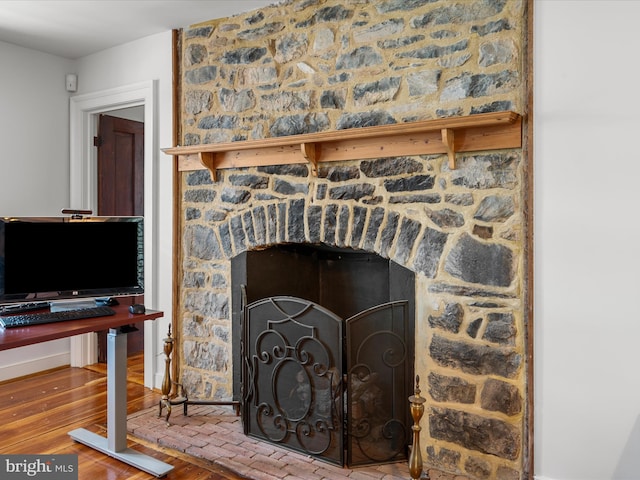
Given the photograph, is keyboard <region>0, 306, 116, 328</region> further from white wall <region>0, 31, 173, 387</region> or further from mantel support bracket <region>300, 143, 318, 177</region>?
mantel support bracket <region>300, 143, 318, 177</region>

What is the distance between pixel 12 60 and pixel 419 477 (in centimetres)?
393

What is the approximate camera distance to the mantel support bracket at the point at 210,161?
2977 millimetres

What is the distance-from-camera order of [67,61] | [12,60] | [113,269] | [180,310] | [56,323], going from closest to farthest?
1. [56,323]
2. [113,269]
3. [180,310]
4. [12,60]
5. [67,61]

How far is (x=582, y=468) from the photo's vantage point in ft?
6.75

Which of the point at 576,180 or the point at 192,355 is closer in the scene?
the point at 576,180

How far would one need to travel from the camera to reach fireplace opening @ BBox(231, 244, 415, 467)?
2.37m

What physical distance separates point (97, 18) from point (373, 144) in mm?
2071

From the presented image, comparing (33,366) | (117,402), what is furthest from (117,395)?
(33,366)

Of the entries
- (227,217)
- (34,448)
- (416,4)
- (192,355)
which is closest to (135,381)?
(192,355)

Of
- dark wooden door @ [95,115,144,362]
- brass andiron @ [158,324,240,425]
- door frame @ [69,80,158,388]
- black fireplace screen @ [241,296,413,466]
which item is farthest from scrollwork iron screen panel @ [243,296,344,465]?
dark wooden door @ [95,115,144,362]

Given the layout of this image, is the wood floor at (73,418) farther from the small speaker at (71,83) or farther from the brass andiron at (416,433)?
the small speaker at (71,83)

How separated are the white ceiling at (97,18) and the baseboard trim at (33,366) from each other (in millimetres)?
2431

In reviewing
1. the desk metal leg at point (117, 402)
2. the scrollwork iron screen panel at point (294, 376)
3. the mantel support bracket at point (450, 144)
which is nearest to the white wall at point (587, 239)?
the mantel support bracket at point (450, 144)

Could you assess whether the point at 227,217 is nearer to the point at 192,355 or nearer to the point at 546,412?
the point at 192,355
